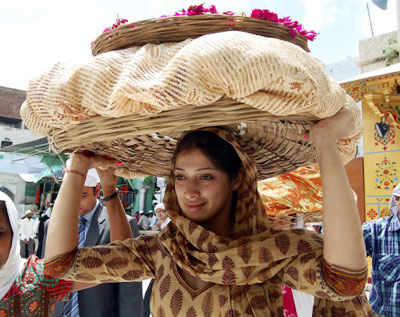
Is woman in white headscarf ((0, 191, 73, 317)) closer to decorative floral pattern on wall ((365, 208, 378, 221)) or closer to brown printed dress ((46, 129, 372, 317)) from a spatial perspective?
brown printed dress ((46, 129, 372, 317))

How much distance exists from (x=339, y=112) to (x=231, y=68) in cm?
49

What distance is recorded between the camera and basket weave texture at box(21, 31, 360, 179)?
92 cm

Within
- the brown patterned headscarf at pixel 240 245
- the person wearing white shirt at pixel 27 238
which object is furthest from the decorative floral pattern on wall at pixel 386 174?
the person wearing white shirt at pixel 27 238

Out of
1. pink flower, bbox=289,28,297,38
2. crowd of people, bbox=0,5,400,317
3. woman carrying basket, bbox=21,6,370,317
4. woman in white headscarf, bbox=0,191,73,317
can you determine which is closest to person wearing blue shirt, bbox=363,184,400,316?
crowd of people, bbox=0,5,400,317

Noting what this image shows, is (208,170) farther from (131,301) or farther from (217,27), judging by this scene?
(131,301)

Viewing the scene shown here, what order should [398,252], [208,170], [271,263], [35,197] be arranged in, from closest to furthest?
1. [271,263]
2. [208,170]
3. [398,252]
4. [35,197]

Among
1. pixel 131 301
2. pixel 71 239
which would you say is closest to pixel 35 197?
pixel 131 301

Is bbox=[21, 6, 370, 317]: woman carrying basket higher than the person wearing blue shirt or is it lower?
higher

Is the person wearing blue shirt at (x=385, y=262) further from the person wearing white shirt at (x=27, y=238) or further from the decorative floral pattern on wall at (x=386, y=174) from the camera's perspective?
the person wearing white shirt at (x=27, y=238)

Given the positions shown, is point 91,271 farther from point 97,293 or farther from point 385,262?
point 385,262

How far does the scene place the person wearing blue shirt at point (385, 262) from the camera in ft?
11.4

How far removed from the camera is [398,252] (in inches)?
141

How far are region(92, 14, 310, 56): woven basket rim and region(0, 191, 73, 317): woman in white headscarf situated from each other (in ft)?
3.81

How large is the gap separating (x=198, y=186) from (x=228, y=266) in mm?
331
